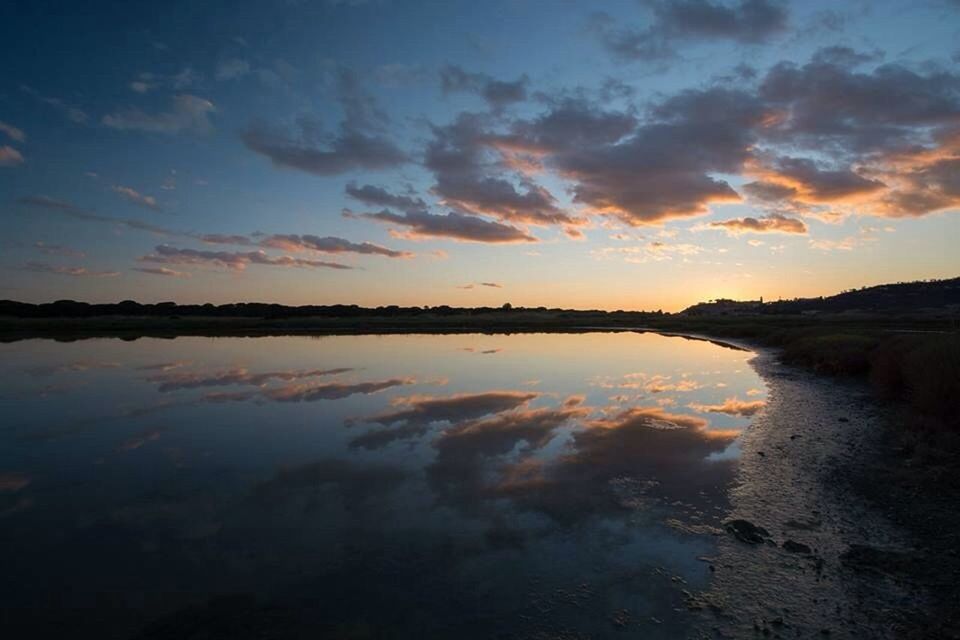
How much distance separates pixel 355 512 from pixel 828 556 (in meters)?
7.03

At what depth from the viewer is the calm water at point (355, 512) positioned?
5.97 meters

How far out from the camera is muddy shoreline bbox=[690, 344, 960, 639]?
5.70 metres

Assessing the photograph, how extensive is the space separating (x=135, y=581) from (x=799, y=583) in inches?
322

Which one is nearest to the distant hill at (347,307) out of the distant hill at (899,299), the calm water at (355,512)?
the distant hill at (899,299)

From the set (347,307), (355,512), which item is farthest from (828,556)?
(347,307)

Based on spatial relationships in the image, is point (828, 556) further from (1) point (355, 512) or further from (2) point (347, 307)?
(2) point (347, 307)

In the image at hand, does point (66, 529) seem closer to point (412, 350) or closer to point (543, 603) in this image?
point (543, 603)

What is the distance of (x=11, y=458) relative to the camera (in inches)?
458

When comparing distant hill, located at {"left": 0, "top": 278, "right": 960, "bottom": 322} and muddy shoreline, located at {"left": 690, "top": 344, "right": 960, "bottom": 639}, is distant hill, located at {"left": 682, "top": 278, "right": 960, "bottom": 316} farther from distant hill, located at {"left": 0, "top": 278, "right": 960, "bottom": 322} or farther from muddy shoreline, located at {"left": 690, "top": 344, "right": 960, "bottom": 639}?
muddy shoreline, located at {"left": 690, "top": 344, "right": 960, "bottom": 639}

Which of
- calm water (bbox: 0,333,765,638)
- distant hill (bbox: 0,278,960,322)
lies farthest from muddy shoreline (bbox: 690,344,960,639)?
distant hill (bbox: 0,278,960,322)

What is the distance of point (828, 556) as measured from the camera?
23.6ft

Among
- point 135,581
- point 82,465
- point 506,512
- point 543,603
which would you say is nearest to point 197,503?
point 135,581

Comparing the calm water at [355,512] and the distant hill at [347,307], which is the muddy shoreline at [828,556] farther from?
the distant hill at [347,307]

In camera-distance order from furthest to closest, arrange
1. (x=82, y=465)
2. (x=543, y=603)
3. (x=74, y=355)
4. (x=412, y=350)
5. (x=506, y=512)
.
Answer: (x=412, y=350), (x=74, y=355), (x=82, y=465), (x=506, y=512), (x=543, y=603)
